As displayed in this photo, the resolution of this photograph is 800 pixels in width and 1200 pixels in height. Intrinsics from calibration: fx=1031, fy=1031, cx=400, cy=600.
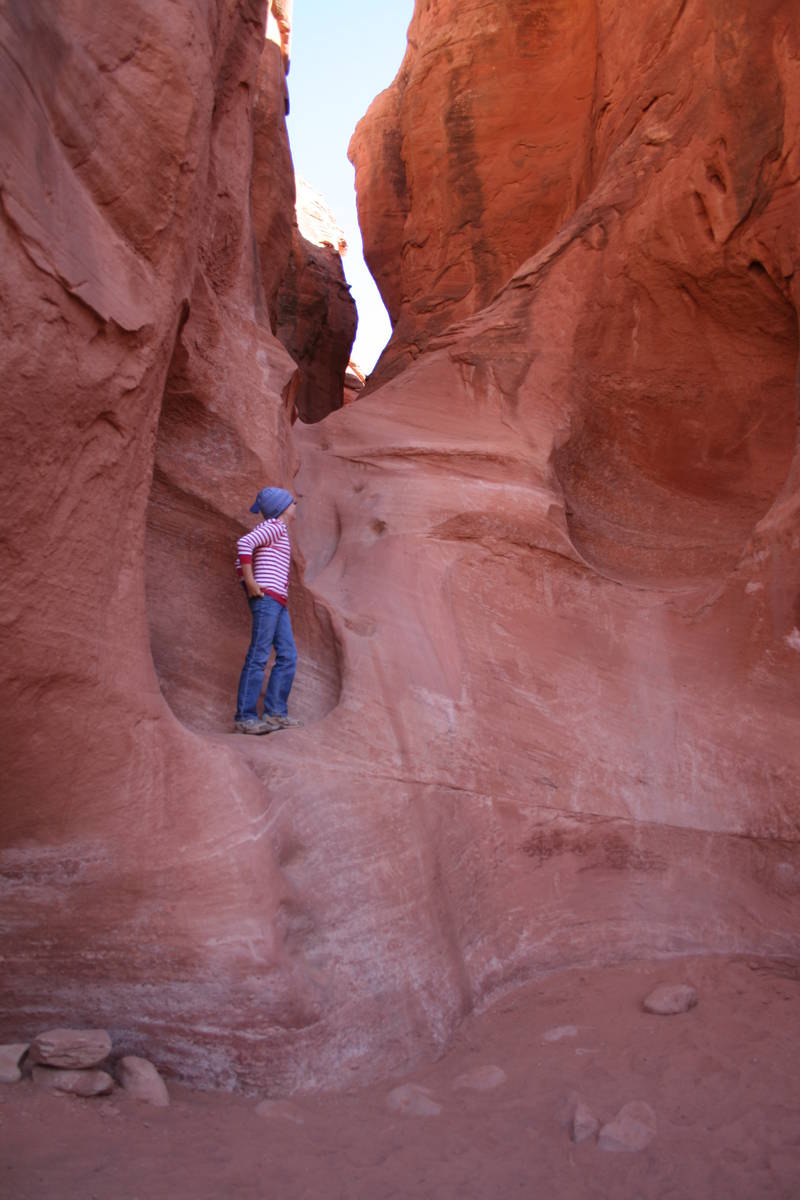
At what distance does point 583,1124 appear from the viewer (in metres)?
3.59

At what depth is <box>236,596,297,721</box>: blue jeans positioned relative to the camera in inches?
200

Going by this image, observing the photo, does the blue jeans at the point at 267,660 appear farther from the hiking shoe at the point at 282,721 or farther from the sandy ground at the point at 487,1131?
the sandy ground at the point at 487,1131

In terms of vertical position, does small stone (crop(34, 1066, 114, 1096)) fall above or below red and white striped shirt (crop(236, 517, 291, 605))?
below

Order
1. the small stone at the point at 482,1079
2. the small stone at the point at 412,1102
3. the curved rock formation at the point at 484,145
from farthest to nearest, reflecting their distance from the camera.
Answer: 1. the curved rock formation at the point at 484,145
2. the small stone at the point at 482,1079
3. the small stone at the point at 412,1102

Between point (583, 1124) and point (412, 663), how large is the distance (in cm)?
253

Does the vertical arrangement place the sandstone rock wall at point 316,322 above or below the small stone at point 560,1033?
above

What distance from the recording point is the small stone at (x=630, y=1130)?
349cm

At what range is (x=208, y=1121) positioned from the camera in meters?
3.48

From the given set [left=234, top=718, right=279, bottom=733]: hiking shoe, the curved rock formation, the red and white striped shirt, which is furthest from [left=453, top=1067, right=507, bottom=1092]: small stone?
the curved rock formation

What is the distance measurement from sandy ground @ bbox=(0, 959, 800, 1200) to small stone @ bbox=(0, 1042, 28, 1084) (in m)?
0.04

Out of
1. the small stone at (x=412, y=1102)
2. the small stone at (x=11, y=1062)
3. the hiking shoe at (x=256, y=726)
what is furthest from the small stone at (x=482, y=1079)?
the hiking shoe at (x=256, y=726)

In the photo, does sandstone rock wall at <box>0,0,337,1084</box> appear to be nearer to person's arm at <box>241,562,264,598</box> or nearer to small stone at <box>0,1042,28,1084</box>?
small stone at <box>0,1042,28,1084</box>

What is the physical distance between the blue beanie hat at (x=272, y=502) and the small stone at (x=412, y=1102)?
2842mm

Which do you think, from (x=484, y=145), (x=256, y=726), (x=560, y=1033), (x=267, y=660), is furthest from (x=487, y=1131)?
(x=484, y=145)
